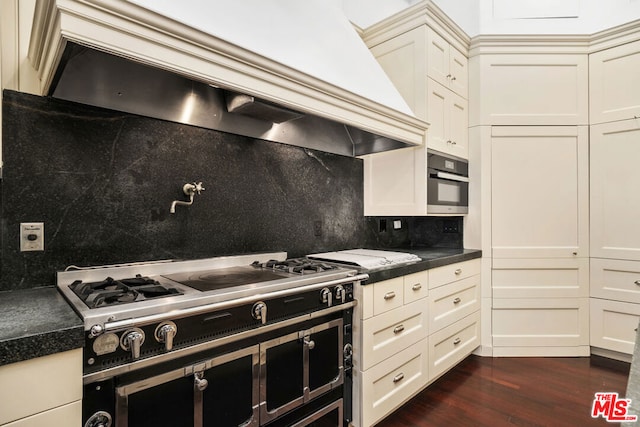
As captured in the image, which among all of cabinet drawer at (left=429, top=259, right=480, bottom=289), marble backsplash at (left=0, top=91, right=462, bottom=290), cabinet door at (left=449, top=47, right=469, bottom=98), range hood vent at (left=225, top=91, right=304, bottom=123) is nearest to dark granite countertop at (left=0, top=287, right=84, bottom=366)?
marble backsplash at (left=0, top=91, right=462, bottom=290)

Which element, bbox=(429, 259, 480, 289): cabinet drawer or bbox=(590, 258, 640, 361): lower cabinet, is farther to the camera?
bbox=(590, 258, 640, 361): lower cabinet

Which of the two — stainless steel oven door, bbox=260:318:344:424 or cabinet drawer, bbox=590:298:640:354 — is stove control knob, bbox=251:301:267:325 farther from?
cabinet drawer, bbox=590:298:640:354

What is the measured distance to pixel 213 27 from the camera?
4.15ft

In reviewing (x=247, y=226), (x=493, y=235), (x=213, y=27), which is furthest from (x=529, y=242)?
(x=213, y=27)

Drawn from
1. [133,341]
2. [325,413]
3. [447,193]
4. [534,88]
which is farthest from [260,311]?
[534,88]

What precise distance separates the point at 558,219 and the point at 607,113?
903 millimetres

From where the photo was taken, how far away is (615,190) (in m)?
2.66

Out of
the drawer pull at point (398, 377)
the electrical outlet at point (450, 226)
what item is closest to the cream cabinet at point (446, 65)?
the electrical outlet at point (450, 226)

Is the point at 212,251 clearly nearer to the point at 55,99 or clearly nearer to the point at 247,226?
the point at 247,226

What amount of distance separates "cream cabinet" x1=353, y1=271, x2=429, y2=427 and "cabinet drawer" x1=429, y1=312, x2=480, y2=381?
0.11 meters

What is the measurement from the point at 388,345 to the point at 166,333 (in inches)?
48.2

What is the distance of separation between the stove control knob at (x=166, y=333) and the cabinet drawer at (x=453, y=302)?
163 cm

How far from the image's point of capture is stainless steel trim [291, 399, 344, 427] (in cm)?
151

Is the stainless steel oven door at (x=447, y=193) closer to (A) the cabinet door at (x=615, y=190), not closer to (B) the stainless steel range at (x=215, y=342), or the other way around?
(A) the cabinet door at (x=615, y=190)
